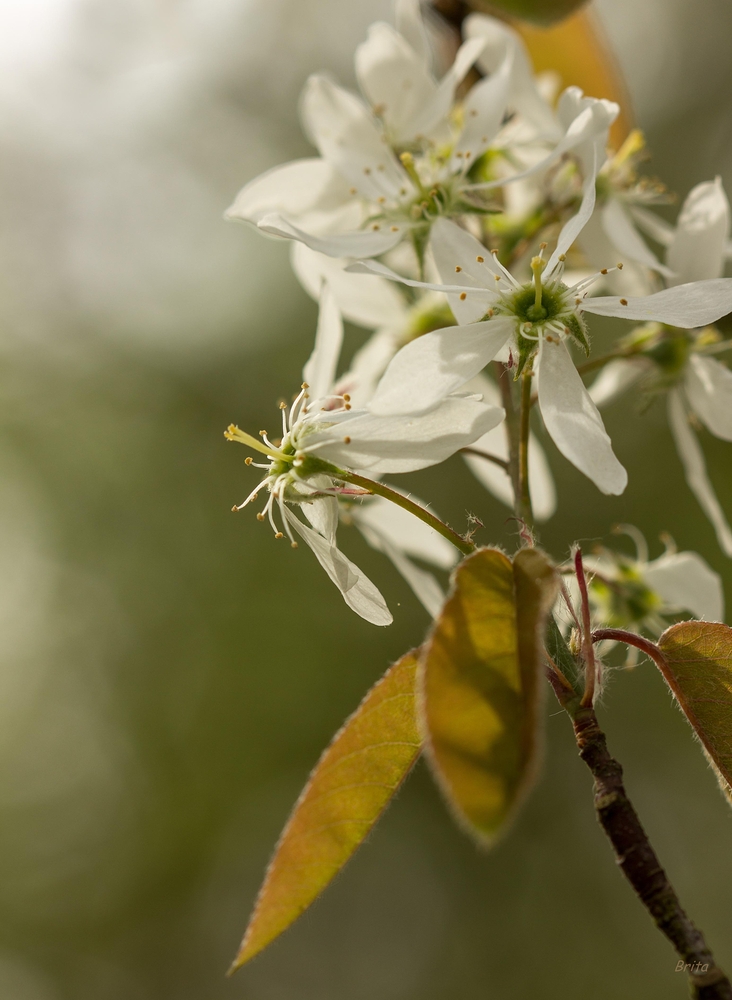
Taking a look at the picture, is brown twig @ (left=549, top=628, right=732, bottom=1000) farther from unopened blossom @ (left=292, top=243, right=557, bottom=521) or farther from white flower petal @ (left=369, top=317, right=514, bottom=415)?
unopened blossom @ (left=292, top=243, right=557, bottom=521)

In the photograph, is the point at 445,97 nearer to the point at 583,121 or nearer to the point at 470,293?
the point at 583,121

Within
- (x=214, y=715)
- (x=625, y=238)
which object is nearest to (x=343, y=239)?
(x=625, y=238)

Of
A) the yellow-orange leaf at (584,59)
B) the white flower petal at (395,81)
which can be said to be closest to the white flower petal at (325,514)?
Result: the white flower petal at (395,81)

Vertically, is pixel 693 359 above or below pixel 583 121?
below

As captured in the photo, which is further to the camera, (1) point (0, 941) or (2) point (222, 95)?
(2) point (222, 95)

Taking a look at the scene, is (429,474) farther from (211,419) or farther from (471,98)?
(471,98)

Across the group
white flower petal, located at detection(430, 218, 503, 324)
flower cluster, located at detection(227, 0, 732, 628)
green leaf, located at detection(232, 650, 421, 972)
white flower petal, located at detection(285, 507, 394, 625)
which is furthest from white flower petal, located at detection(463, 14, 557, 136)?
green leaf, located at detection(232, 650, 421, 972)

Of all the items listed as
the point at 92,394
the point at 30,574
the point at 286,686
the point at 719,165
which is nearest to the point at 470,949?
the point at 286,686
